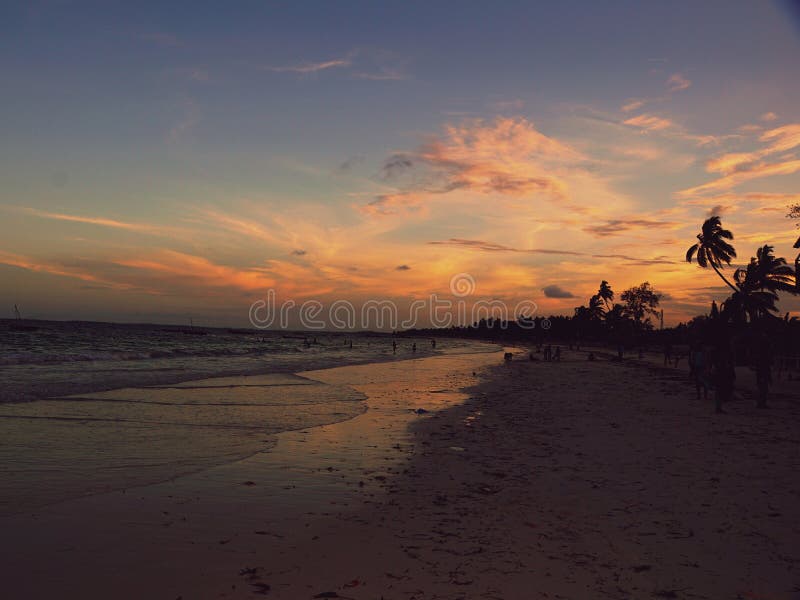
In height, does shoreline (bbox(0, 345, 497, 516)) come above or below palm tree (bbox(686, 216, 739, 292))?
below

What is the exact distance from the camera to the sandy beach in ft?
18.8

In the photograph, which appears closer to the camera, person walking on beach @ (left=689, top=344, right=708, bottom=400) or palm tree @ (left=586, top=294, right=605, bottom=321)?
person walking on beach @ (left=689, top=344, right=708, bottom=400)

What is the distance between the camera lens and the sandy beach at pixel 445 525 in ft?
18.8

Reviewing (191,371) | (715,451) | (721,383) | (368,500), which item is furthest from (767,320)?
(368,500)

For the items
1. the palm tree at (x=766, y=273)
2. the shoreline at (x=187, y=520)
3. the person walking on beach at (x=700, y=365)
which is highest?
the palm tree at (x=766, y=273)

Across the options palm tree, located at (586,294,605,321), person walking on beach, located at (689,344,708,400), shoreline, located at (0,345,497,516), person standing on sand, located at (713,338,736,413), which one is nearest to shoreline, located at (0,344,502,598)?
shoreline, located at (0,345,497,516)

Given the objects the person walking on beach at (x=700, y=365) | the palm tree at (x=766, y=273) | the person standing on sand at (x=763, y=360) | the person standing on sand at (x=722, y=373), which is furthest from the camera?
the palm tree at (x=766, y=273)

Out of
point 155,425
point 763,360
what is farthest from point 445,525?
point 763,360

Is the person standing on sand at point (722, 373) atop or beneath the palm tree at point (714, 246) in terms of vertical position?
beneath

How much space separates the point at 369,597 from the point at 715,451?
32.7ft

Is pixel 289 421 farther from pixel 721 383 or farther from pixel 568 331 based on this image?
pixel 568 331

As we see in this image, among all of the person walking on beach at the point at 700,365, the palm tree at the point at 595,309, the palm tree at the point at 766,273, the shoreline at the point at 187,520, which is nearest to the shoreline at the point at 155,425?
the shoreline at the point at 187,520

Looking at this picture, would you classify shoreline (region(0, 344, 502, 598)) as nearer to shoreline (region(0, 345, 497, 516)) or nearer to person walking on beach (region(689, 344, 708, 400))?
shoreline (region(0, 345, 497, 516))

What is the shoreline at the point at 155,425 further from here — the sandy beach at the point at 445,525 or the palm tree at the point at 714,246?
the palm tree at the point at 714,246
